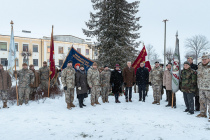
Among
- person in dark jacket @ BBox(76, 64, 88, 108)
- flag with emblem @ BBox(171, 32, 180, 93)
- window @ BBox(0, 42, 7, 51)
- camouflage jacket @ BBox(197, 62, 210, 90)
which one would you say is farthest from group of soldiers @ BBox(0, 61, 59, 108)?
window @ BBox(0, 42, 7, 51)

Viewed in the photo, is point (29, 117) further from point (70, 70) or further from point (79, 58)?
point (79, 58)

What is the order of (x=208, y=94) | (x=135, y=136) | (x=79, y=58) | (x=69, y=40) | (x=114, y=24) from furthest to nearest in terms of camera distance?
(x=69, y=40) → (x=114, y=24) → (x=79, y=58) → (x=208, y=94) → (x=135, y=136)

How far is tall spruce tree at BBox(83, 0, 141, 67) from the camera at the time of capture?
1159 centimetres

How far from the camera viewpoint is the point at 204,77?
231 inches

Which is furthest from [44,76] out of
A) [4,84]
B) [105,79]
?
[105,79]

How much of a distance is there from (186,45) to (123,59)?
207 feet

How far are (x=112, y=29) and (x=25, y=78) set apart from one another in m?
6.71

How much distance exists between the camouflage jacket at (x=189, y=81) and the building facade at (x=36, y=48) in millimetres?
28543

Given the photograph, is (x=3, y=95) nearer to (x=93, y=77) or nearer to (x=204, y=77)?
(x=93, y=77)

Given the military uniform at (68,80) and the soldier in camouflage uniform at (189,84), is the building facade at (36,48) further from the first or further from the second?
the soldier in camouflage uniform at (189,84)

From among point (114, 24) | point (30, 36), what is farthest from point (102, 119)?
point (30, 36)

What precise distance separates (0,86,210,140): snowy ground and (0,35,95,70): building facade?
1107 inches

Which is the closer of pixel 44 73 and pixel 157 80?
pixel 157 80

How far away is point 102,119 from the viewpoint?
5.89 metres
